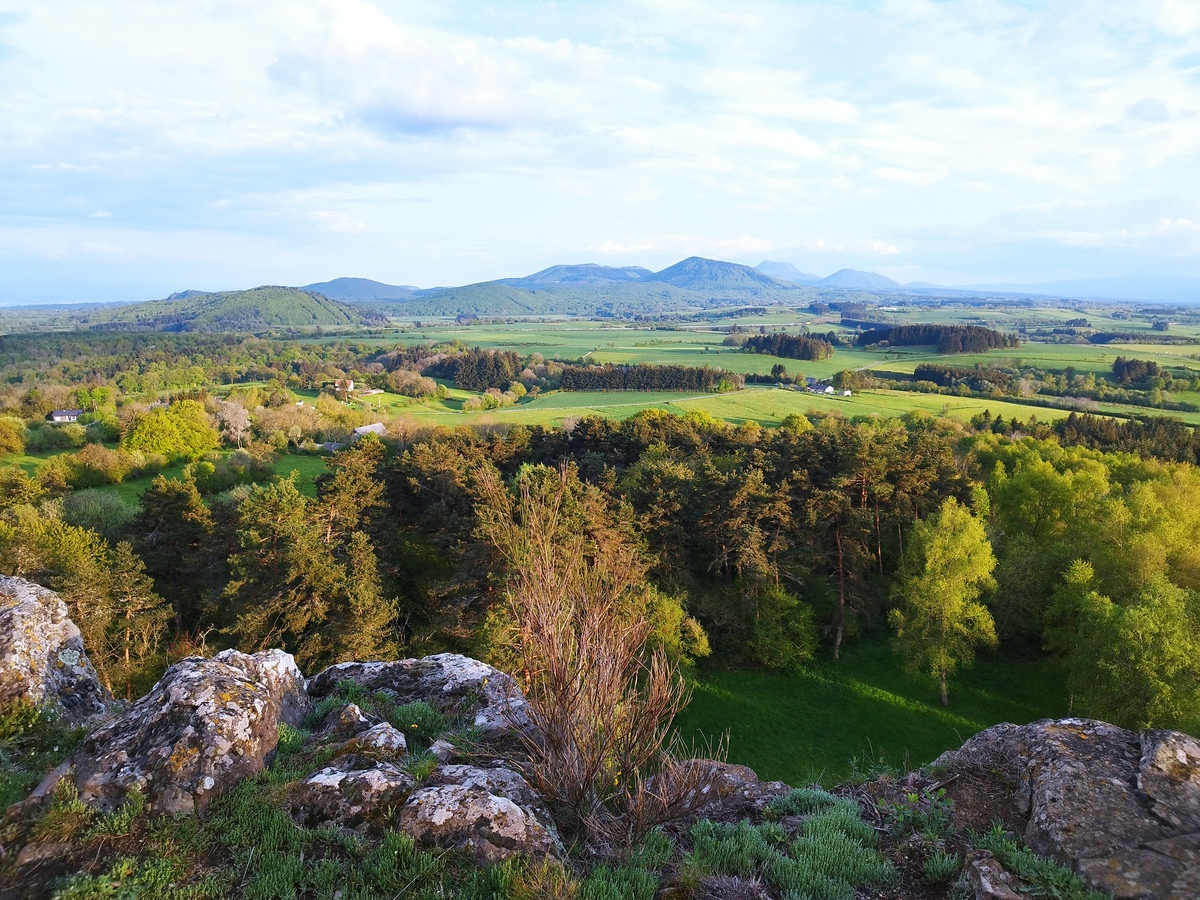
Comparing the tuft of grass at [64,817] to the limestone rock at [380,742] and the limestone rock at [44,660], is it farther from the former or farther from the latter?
the limestone rock at [44,660]

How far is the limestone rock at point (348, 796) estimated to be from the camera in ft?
21.8

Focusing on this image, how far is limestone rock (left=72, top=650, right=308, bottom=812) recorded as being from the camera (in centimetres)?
672

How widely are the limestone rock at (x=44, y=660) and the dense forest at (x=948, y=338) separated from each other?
146 meters

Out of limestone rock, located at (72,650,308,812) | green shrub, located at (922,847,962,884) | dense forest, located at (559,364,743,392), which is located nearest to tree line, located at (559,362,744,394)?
dense forest, located at (559,364,743,392)

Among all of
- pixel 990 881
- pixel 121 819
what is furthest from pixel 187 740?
pixel 990 881

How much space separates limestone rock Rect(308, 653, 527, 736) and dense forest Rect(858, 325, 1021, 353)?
14131cm

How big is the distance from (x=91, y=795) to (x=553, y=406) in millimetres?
85585

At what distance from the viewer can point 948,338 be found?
130 meters

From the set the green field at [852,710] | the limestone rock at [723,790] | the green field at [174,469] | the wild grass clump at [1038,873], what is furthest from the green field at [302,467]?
the wild grass clump at [1038,873]

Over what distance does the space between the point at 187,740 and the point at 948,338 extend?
149 m

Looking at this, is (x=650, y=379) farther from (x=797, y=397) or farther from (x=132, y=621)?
(x=132, y=621)

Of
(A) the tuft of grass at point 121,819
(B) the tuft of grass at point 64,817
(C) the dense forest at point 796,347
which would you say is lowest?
(A) the tuft of grass at point 121,819

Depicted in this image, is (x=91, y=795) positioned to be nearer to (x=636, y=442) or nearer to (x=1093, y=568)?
(x=1093, y=568)

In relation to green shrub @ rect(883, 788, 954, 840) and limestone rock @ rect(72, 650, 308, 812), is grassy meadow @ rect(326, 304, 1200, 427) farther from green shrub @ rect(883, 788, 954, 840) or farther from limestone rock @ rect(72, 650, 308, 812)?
green shrub @ rect(883, 788, 954, 840)
